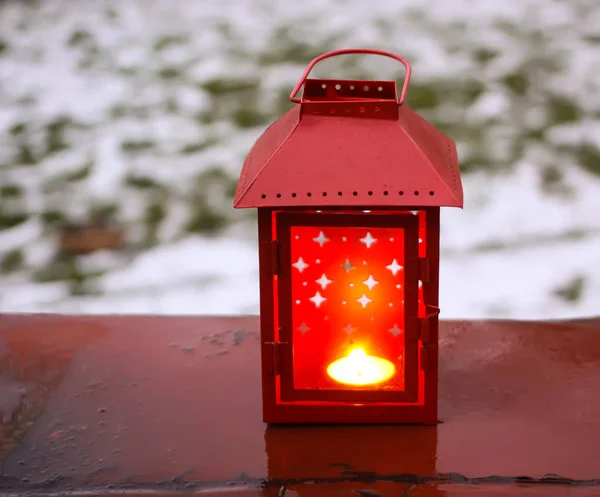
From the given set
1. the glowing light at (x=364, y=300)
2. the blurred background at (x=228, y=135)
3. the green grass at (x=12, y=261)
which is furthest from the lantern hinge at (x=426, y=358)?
the green grass at (x=12, y=261)

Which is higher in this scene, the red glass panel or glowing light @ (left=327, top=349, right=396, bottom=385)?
the red glass panel

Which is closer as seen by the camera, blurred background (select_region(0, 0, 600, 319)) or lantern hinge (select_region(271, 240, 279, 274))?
lantern hinge (select_region(271, 240, 279, 274))

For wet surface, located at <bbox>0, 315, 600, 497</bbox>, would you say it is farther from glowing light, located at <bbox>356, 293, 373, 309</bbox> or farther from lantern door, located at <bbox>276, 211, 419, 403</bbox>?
glowing light, located at <bbox>356, 293, 373, 309</bbox>

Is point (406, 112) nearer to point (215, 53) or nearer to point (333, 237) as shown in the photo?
point (333, 237)

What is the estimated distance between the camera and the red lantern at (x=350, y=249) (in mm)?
1018

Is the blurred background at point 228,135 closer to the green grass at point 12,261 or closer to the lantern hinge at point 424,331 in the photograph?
the green grass at point 12,261

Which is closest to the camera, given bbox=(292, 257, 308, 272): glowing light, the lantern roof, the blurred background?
the lantern roof

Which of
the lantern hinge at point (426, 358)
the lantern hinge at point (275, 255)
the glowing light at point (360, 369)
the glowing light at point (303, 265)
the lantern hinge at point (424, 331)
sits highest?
the lantern hinge at point (275, 255)

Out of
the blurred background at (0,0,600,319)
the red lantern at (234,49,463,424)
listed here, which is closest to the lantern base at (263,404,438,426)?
the red lantern at (234,49,463,424)

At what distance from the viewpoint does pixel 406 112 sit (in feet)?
3.69

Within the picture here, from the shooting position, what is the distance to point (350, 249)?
111cm

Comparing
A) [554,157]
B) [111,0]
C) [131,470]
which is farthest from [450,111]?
[131,470]

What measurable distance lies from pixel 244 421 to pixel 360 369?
0.19 meters

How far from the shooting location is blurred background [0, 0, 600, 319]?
6.85 ft
